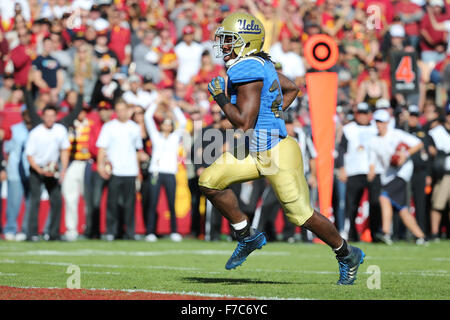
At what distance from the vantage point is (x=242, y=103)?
746 cm

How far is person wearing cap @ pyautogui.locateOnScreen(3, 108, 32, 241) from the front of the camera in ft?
47.8

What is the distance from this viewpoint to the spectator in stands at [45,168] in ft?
46.5

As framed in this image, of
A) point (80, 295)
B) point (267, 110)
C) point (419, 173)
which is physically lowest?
point (80, 295)

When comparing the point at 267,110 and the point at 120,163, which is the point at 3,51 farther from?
the point at 267,110

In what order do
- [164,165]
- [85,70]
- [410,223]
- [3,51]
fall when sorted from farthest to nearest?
[3,51], [85,70], [164,165], [410,223]

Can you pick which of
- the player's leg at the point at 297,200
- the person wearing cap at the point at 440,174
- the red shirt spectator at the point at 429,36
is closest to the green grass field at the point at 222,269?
the player's leg at the point at 297,200

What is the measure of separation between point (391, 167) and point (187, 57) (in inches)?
221

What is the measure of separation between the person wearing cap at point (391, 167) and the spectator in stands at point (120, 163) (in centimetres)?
404

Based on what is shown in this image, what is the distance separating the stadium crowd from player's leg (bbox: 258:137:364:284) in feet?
22.4

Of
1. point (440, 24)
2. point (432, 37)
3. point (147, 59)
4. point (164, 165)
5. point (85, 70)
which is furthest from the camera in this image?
point (440, 24)

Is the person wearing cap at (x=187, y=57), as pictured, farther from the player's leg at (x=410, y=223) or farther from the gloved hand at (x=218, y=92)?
the gloved hand at (x=218, y=92)

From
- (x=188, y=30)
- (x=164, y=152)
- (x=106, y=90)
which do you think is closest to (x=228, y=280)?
(x=164, y=152)

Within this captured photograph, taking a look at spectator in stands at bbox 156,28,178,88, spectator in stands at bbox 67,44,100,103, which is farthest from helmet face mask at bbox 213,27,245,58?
spectator in stands at bbox 156,28,178,88
